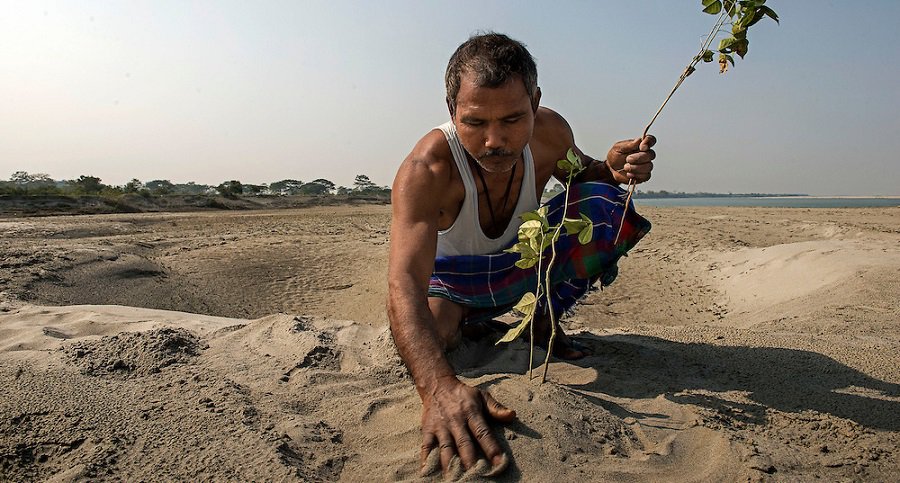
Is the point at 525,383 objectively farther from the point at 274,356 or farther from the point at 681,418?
the point at 274,356

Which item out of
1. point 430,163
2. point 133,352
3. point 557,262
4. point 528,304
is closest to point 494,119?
point 430,163

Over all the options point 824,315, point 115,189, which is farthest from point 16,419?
point 115,189

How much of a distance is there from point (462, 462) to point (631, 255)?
5717mm

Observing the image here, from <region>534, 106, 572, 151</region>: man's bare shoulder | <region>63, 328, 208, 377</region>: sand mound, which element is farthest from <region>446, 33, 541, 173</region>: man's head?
<region>63, 328, 208, 377</region>: sand mound

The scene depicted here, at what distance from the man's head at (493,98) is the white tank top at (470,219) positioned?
20 cm

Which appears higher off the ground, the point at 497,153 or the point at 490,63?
the point at 490,63

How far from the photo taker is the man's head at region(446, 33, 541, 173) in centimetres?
176

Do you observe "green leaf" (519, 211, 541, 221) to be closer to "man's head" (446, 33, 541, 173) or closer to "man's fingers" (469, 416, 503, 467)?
"man's head" (446, 33, 541, 173)

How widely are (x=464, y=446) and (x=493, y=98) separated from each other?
1.08 meters

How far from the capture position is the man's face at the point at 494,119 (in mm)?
1763

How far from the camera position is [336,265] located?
5.90 metres

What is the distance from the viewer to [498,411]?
1.43m

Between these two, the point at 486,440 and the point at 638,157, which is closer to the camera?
the point at 486,440

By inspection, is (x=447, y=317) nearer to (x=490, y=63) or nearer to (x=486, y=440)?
(x=486, y=440)
